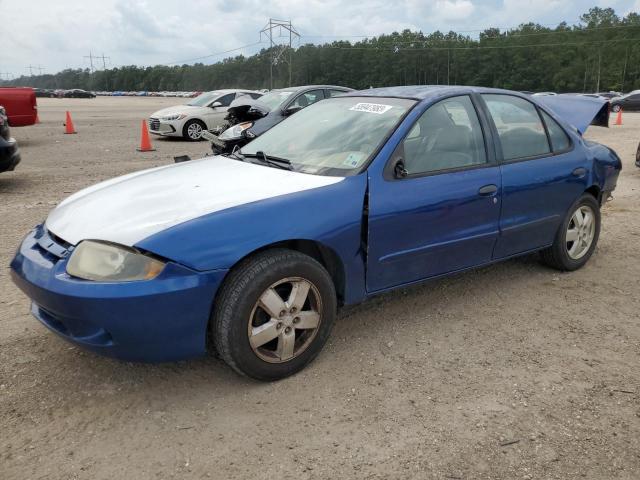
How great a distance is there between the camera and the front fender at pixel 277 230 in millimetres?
2555

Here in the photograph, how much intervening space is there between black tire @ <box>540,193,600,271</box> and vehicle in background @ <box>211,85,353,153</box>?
551 cm

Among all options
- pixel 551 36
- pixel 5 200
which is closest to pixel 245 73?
pixel 551 36

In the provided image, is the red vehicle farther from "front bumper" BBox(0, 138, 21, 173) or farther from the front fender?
the front fender

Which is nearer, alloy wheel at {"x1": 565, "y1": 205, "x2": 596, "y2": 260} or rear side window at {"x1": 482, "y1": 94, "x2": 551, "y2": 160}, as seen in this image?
rear side window at {"x1": 482, "y1": 94, "x2": 551, "y2": 160}

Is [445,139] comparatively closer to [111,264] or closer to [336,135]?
A: [336,135]

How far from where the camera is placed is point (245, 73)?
130625 mm

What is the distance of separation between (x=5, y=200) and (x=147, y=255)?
5.79m

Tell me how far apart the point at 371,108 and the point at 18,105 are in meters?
11.7

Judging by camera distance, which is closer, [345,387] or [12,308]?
[345,387]

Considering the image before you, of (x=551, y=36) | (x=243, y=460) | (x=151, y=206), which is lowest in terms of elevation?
(x=243, y=460)

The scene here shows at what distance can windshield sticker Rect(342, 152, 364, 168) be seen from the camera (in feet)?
10.6

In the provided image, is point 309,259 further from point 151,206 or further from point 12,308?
Answer: point 12,308

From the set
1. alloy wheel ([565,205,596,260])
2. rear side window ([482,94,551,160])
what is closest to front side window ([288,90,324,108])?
rear side window ([482,94,551,160])

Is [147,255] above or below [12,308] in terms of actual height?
above
